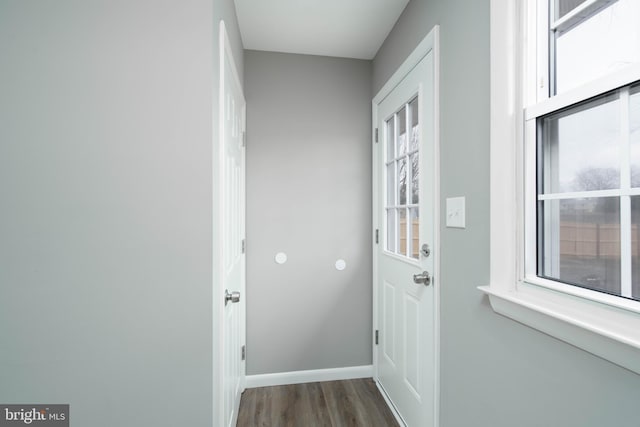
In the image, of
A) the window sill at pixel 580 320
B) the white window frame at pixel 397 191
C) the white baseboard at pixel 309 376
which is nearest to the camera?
the window sill at pixel 580 320

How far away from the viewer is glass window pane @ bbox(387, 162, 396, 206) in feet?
6.43

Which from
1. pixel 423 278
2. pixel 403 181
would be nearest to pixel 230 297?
pixel 423 278

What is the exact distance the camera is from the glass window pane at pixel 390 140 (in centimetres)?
196

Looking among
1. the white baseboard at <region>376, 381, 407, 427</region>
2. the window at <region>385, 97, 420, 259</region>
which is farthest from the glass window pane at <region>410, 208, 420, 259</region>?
the white baseboard at <region>376, 381, 407, 427</region>

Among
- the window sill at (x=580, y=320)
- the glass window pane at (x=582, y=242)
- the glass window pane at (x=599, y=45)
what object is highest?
the glass window pane at (x=599, y=45)

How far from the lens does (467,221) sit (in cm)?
115

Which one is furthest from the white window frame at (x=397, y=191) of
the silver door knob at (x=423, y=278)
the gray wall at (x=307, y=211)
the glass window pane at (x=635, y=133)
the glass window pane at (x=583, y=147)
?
the glass window pane at (x=635, y=133)

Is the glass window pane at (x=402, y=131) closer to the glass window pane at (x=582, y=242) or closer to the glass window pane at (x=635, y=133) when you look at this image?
the glass window pane at (x=582, y=242)

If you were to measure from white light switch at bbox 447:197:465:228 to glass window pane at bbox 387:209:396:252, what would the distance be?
691mm

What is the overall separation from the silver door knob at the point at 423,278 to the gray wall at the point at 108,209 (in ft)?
3.19

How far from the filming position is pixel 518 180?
924mm

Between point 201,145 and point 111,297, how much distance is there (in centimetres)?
66

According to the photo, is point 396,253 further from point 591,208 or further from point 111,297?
point 111,297

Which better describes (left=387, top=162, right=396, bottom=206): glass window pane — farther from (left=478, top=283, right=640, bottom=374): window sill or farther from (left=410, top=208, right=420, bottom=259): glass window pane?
(left=478, top=283, right=640, bottom=374): window sill
